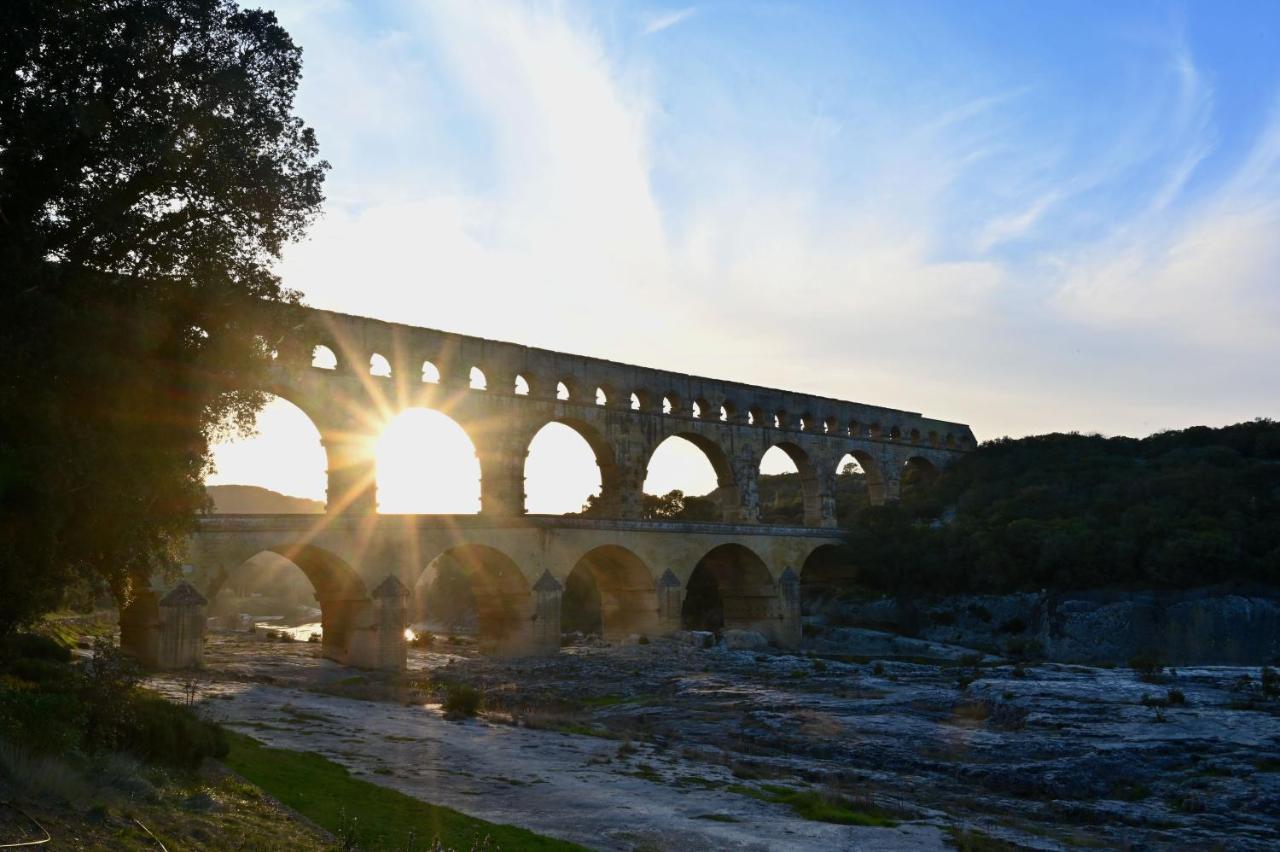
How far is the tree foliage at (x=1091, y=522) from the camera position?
152 feet

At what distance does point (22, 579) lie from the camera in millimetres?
13336

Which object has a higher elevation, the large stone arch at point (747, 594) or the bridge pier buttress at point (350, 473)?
the bridge pier buttress at point (350, 473)

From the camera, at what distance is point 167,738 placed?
1265 centimetres

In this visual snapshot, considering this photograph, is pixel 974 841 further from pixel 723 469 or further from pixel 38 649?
pixel 723 469

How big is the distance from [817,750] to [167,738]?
12.5m

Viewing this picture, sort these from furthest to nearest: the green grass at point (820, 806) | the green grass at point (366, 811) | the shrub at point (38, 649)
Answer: the shrub at point (38, 649) → the green grass at point (820, 806) → the green grass at point (366, 811)

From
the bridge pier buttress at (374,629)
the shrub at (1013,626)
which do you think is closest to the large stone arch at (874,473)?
the shrub at (1013,626)

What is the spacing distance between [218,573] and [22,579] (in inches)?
776

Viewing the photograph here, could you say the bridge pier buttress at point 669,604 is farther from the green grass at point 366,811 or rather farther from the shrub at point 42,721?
the shrub at point 42,721

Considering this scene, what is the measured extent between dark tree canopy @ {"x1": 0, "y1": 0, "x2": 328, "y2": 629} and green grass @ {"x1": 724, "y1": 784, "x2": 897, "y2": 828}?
1019cm

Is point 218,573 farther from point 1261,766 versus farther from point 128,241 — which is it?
point 1261,766

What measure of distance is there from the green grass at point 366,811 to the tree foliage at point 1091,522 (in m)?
42.3

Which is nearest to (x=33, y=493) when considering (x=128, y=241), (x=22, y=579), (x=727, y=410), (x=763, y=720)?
(x=22, y=579)

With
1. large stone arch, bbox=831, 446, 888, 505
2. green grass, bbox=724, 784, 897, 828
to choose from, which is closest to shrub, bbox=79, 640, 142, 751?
green grass, bbox=724, 784, 897, 828
